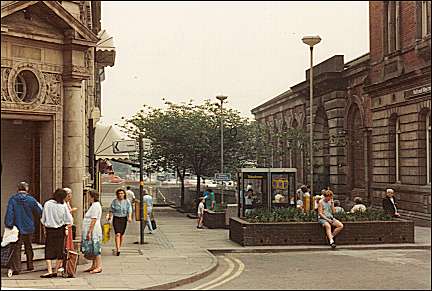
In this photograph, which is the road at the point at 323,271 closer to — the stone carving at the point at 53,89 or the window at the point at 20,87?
the stone carving at the point at 53,89

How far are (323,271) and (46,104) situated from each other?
6.69m

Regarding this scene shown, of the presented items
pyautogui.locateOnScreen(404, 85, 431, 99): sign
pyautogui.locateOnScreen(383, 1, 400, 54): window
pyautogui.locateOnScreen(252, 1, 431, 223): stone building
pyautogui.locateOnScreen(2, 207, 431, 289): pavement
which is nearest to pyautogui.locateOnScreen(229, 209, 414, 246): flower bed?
pyautogui.locateOnScreen(2, 207, 431, 289): pavement

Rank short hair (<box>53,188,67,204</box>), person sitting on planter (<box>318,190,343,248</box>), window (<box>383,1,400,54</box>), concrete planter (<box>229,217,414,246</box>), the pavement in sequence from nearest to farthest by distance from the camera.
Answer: the pavement
short hair (<box>53,188,67,204</box>)
person sitting on planter (<box>318,190,343,248</box>)
concrete planter (<box>229,217,414,246</box>)
window (<box>383,1,400,54</box>)

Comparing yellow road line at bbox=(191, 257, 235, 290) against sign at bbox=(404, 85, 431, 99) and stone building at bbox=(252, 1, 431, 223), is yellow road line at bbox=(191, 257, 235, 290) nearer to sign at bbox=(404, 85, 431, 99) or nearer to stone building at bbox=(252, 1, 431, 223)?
stone building at bbox=(252, 1, 431, 223)

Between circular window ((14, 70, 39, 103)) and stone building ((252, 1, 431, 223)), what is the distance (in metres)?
15.9

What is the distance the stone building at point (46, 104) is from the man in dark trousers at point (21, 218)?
1423mm

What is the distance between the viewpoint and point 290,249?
19938 millimetres

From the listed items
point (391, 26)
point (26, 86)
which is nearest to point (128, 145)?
point (26, 86)

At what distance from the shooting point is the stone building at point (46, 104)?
15.8 m

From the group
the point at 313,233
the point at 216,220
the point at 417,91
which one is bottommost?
the point at 216,220

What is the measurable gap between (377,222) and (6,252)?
35.7 ft

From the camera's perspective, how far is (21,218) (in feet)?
46.8

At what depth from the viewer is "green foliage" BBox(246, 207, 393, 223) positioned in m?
21.3

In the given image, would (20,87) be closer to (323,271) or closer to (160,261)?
(160,261)
